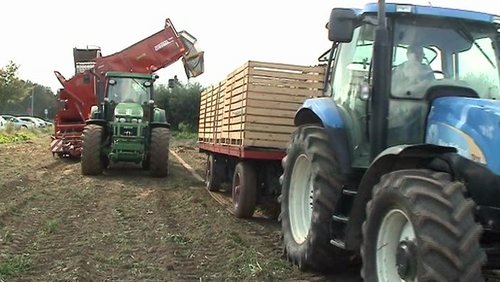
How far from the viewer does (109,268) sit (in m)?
5.84

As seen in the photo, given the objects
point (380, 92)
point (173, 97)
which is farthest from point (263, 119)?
point (173, 97)

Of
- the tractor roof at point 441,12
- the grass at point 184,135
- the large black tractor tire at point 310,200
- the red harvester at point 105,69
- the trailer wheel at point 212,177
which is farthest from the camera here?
the grass at point 184,135

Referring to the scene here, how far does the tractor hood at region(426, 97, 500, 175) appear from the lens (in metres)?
3.96

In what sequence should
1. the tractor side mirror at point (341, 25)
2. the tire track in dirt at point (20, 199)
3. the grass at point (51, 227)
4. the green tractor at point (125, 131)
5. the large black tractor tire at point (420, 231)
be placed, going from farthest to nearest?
the green tractor at point (125, 131), the grass at point (51, 227), the tire track in dirt at point (20, 199), the tractor side mirror at point (341, 25), the large black tractor tire at point (420, 231)

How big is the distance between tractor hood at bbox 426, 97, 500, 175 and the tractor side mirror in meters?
0.88

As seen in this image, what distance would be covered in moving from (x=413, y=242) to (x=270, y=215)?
5774 mm

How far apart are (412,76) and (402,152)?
1083 millimetres

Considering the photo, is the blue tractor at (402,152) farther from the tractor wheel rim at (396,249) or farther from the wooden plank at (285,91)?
the wooden plank at (285,91)

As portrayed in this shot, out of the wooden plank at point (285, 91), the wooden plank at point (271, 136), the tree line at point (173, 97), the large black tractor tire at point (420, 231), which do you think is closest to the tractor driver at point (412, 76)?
the large black tractor tire at point (420, 231)

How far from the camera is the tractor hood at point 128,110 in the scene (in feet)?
47.7

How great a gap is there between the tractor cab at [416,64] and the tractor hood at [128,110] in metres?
9.95

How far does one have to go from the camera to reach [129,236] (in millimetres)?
7363

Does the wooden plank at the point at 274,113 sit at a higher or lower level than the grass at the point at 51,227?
higher

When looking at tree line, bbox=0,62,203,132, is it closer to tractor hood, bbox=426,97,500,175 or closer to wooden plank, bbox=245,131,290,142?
wooden plank, bbox=245,131,290,142
